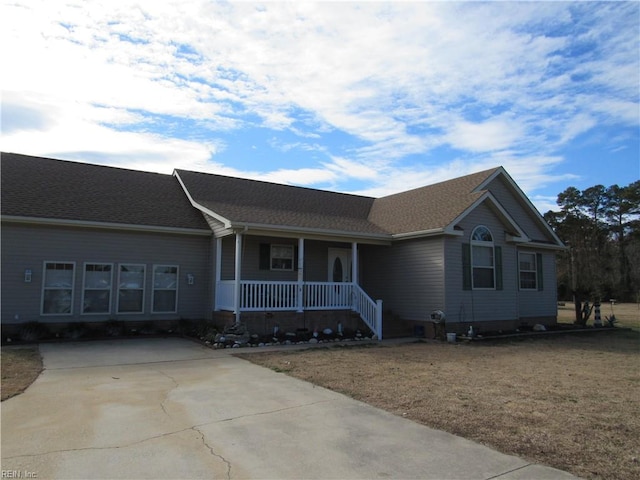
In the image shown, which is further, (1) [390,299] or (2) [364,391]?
(1) [390,299]

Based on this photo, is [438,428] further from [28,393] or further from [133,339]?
[133,339]

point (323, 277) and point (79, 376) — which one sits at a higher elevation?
point (323, 277)

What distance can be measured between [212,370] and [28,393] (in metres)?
3.12

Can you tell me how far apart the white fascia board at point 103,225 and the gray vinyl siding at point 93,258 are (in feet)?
0.87

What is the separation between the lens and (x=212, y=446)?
484 cm

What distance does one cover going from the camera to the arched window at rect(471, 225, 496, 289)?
52.7 ft

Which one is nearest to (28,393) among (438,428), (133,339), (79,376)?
(79,376)

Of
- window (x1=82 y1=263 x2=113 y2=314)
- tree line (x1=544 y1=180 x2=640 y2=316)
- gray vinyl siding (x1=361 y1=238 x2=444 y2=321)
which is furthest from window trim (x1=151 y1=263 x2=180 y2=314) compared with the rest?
tree line (x1=544 y1=180 x2=640 y2=316)

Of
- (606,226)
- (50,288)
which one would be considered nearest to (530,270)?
(50,288)

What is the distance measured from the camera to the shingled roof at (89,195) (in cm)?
1367

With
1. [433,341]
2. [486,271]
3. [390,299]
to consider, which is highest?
[486,271]

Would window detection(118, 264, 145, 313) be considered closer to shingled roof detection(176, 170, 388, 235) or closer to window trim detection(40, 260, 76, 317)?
window trim detection(40, 260, 76, 317)

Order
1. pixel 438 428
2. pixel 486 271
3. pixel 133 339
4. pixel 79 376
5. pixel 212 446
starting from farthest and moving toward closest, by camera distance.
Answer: pixel 486 271 < pixel 133 339 < pixel 79 376 < pixel 438 428 < pixel 212 446

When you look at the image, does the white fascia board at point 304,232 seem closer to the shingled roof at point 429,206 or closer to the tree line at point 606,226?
the shingled roof at point 429,206
